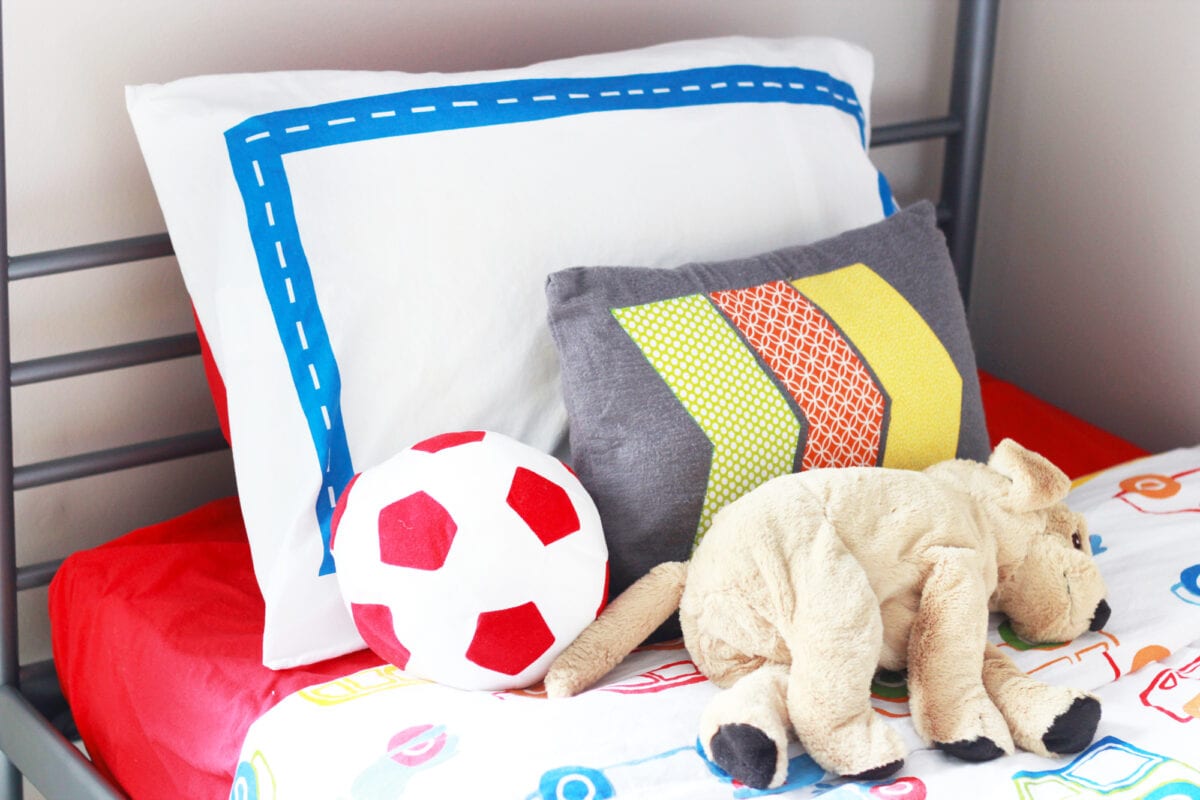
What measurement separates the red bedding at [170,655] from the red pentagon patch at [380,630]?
95 millimetres

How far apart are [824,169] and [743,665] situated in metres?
0.60

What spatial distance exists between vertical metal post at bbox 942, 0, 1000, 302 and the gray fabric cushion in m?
0.68

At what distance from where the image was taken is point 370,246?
1117 millimetres

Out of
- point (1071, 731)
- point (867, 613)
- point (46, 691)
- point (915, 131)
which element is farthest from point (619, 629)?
point (915, 131)

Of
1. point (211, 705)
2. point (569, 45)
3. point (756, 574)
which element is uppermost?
point (569, 45)

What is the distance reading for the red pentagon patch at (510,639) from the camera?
3.11 ft

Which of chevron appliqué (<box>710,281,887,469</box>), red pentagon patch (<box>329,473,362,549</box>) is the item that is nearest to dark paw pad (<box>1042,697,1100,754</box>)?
chevron appliqué (<box>710,281,887,469</box>)

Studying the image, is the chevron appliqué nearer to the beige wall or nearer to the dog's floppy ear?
the dog's floppy ear

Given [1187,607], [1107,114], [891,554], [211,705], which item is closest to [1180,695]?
[1187,607]

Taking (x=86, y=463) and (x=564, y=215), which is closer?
(x=564, y=215)

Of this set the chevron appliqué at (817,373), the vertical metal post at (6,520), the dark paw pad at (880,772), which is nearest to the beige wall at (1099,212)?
the chevron appliqué at (817,373)

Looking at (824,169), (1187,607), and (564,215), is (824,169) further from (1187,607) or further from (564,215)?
(1187,607)

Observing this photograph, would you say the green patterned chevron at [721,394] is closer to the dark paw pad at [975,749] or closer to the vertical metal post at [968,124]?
the dark paw pad at [975,749]

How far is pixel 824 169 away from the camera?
1.35m
